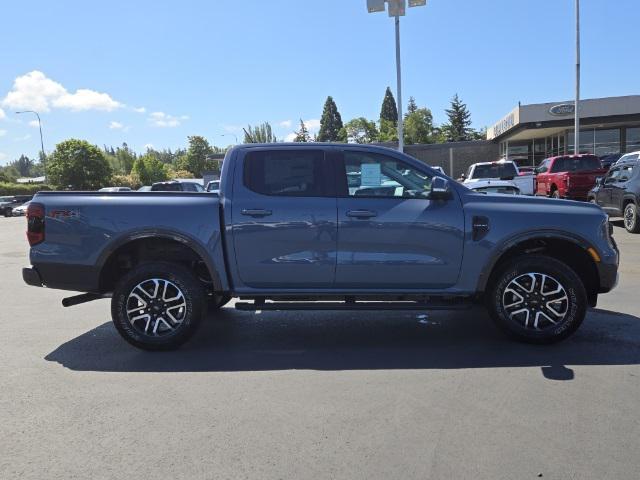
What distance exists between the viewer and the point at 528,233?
199 inches

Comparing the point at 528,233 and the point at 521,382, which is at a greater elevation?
the point at 528,233

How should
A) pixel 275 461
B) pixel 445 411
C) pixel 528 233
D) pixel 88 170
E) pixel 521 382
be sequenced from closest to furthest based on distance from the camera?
pixel 275 461 → pixel 445 411 → pixel 521 382 → pixel 528 233 → pixel 88 170

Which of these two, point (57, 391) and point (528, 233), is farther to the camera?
point (528, 233)

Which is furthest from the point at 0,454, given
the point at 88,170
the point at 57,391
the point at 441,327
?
the point at 88,170

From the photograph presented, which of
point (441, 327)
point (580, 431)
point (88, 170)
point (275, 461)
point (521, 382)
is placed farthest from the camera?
point (88, 170)

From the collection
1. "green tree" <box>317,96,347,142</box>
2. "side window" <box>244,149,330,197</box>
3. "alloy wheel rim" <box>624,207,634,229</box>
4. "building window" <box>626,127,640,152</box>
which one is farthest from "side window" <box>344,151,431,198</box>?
"green tree" <box>317,96,347,142</box>

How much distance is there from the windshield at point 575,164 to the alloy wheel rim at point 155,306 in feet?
56.7

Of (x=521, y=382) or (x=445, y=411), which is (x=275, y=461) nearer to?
(x=445, y=411)

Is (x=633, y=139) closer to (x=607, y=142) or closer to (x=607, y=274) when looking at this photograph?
(x=607, y=142)

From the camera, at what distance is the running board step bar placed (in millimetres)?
5090

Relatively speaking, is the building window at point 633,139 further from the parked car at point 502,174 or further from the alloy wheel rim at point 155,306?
the alloy wheel rim at point 155,306

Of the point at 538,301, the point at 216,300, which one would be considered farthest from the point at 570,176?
the point at 216,300

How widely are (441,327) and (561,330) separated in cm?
127

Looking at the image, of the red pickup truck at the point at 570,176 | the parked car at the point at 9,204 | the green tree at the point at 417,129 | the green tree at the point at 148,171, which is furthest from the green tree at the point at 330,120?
the red pickup truck at the point at 570,176
